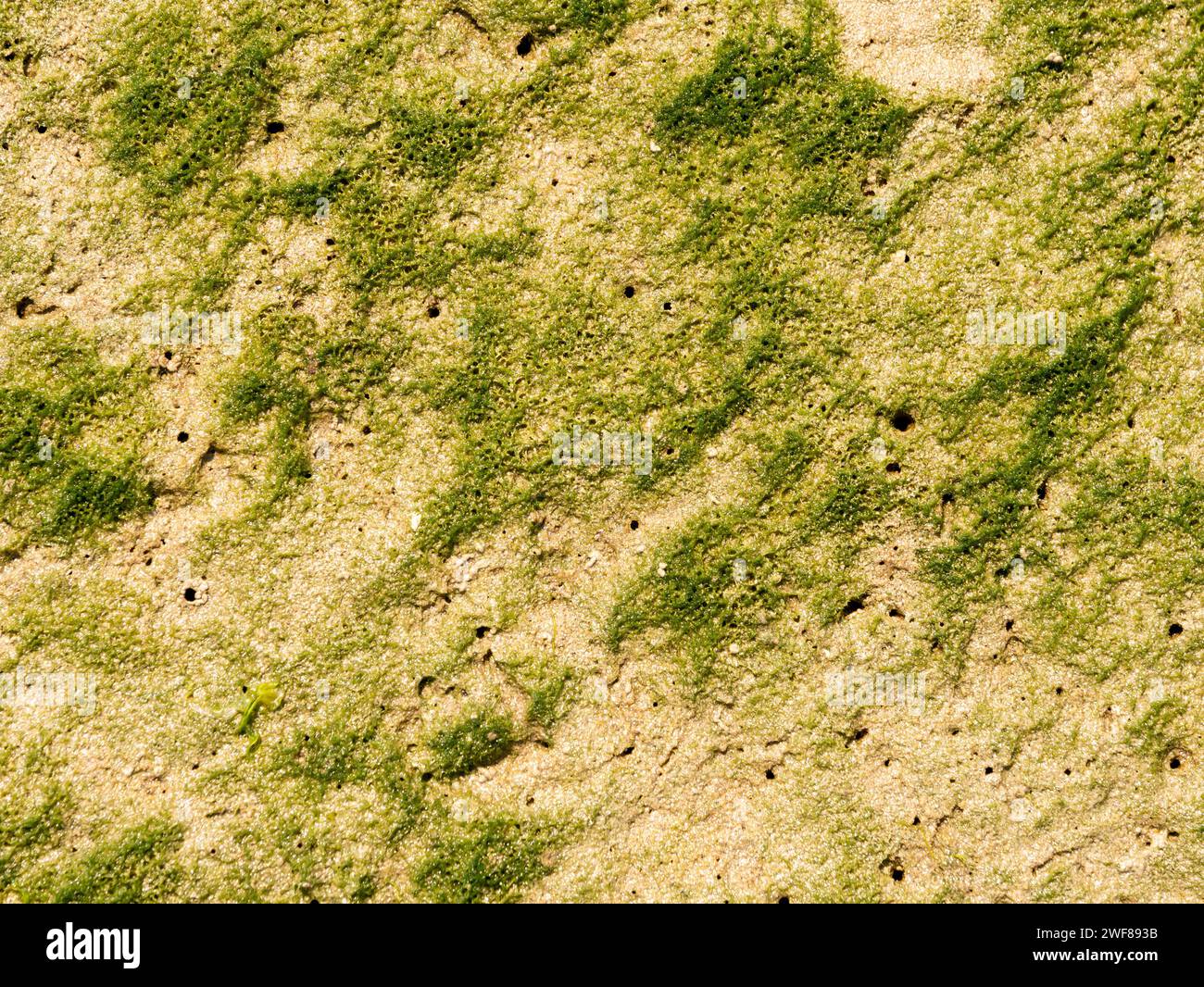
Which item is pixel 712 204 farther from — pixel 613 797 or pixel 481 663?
pixel 613 797

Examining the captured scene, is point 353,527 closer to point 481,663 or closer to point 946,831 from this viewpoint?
point 481,663

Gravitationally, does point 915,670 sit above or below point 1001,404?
below

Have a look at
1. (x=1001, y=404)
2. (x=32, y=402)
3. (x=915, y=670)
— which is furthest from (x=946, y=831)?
(x=32, y=402)

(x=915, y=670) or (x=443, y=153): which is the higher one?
(x=443, y=153)
